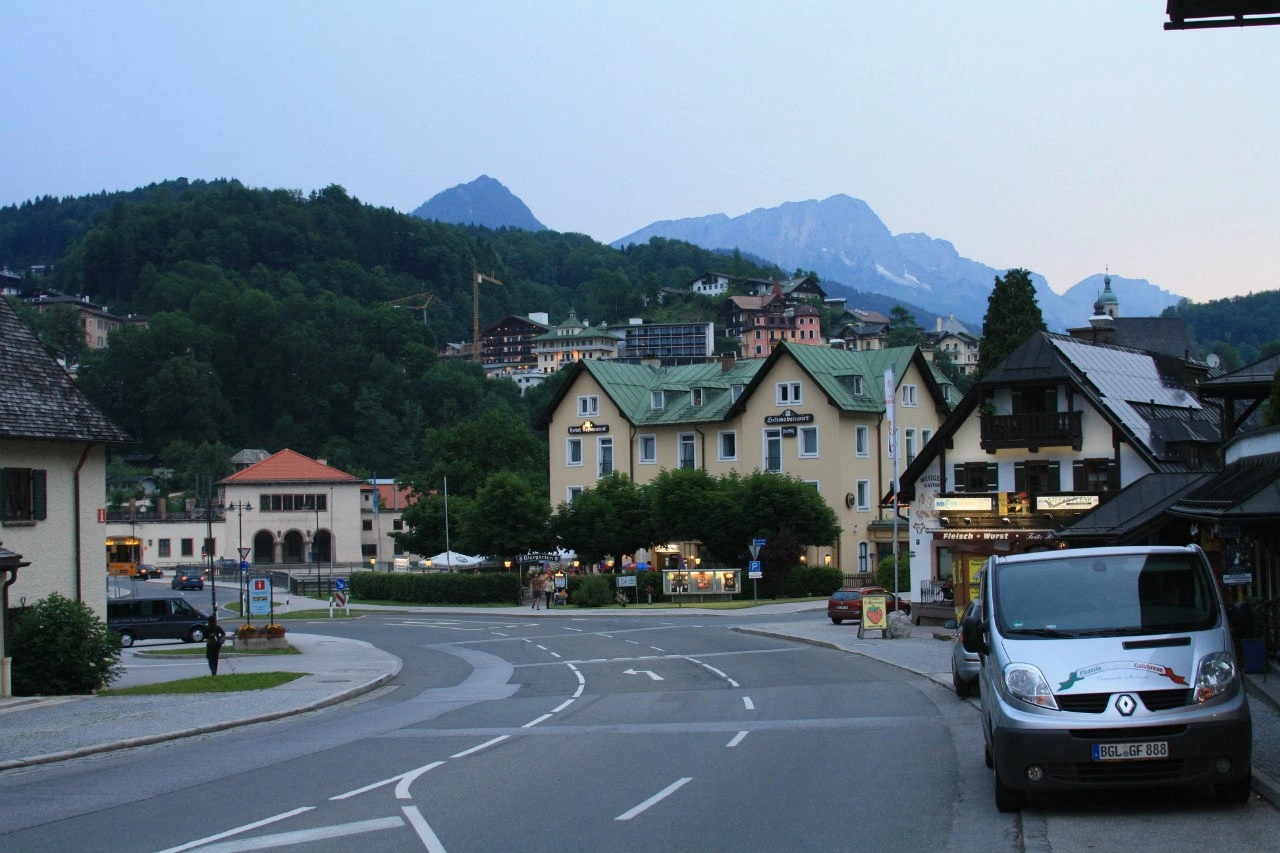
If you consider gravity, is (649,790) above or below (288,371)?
below

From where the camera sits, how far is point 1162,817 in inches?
450

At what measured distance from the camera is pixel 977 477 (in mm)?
50031

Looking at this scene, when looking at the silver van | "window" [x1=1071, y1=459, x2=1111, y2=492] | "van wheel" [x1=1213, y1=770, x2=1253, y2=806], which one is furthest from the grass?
"window" [x1=1071, y1=459, x2=1111, y2=492]

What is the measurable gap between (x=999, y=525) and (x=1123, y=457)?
4.83 meters

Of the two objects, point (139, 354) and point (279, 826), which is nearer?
point (279, 826)

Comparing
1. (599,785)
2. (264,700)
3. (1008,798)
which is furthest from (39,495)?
(1008,798)

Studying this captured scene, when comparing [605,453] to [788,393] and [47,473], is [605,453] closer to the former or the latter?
[788,393]

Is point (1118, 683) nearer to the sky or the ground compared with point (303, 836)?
nearer to the sky

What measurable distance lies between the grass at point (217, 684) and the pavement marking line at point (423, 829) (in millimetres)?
16492

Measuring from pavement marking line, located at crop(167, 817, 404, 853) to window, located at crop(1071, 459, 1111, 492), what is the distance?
39.5m

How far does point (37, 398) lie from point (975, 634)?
25.0 meters

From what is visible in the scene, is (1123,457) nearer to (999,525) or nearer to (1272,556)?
(999,525)

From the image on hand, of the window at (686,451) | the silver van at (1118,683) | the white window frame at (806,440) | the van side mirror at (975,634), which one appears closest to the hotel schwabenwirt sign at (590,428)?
the window at (686,451)

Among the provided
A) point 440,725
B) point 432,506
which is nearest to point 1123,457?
point 440,725
